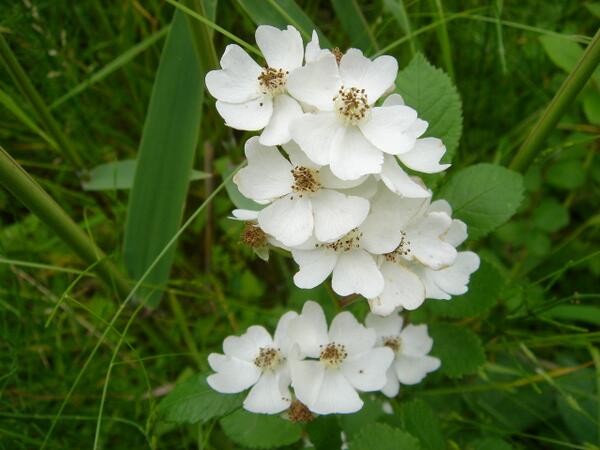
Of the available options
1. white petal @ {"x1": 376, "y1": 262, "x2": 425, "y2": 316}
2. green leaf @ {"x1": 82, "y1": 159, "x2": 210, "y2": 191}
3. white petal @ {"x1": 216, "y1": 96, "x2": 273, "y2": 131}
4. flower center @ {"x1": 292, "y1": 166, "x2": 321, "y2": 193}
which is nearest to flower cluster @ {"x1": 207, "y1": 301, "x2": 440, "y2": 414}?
white petal @ {"x1": 376, "y1": 262, "x2": 425, "y2": 316}

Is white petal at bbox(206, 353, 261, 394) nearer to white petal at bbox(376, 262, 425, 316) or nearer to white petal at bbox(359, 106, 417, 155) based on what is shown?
white petal at bbox(376, 262, 425, 316)

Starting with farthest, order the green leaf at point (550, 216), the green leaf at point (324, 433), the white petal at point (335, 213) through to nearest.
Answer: the green leaf at point (550, 216), the green leaf at point (324, 433), the white petal at point (335, 213)

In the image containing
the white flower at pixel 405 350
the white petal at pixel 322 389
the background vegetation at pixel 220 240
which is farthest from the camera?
the background vegetation at pixel 220 240

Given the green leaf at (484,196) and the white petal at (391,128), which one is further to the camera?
the green leaf at (484,196)

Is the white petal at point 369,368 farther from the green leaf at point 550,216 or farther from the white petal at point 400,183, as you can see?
the green leaf at point 550,216

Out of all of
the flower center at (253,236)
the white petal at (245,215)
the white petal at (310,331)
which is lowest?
the white petal at (310,331)

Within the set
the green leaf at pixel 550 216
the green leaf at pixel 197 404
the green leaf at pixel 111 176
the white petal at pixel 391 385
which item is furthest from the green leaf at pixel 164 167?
the green leaf at pixel 550 216

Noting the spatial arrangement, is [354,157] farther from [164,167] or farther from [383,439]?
[164,167]
